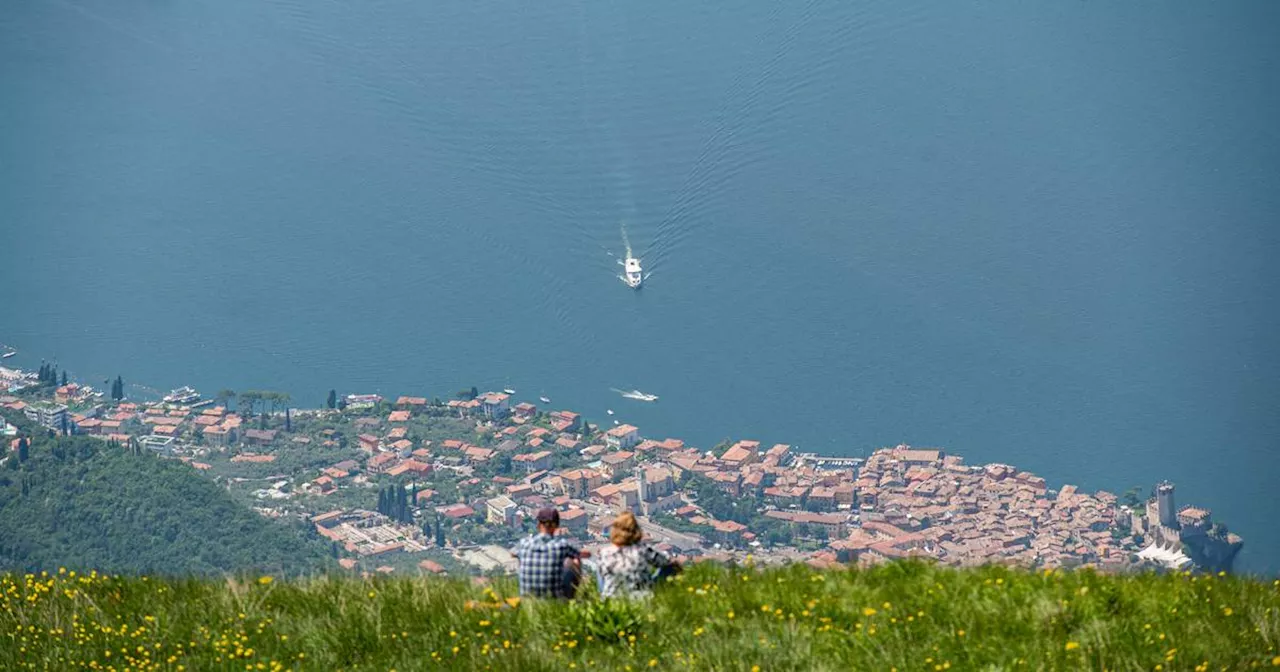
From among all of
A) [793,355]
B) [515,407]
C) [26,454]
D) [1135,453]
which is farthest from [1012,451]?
[26,454]

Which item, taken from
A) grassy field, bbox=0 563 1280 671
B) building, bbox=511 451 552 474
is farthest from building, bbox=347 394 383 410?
grassy field, bbox=0 563 1280 671

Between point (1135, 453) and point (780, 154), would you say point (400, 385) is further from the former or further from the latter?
point (1135, 453)

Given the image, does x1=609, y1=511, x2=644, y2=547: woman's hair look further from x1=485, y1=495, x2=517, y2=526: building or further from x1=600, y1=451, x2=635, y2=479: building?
x1=600, y1=451, x2=635, y2=479: building

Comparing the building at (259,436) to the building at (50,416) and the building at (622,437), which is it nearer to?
the building at (50,416)

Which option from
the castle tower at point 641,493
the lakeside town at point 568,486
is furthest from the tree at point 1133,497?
the castle tower at point 641,493

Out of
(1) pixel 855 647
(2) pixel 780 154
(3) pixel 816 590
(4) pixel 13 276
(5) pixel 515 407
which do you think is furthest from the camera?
(4) pixel 13 276
